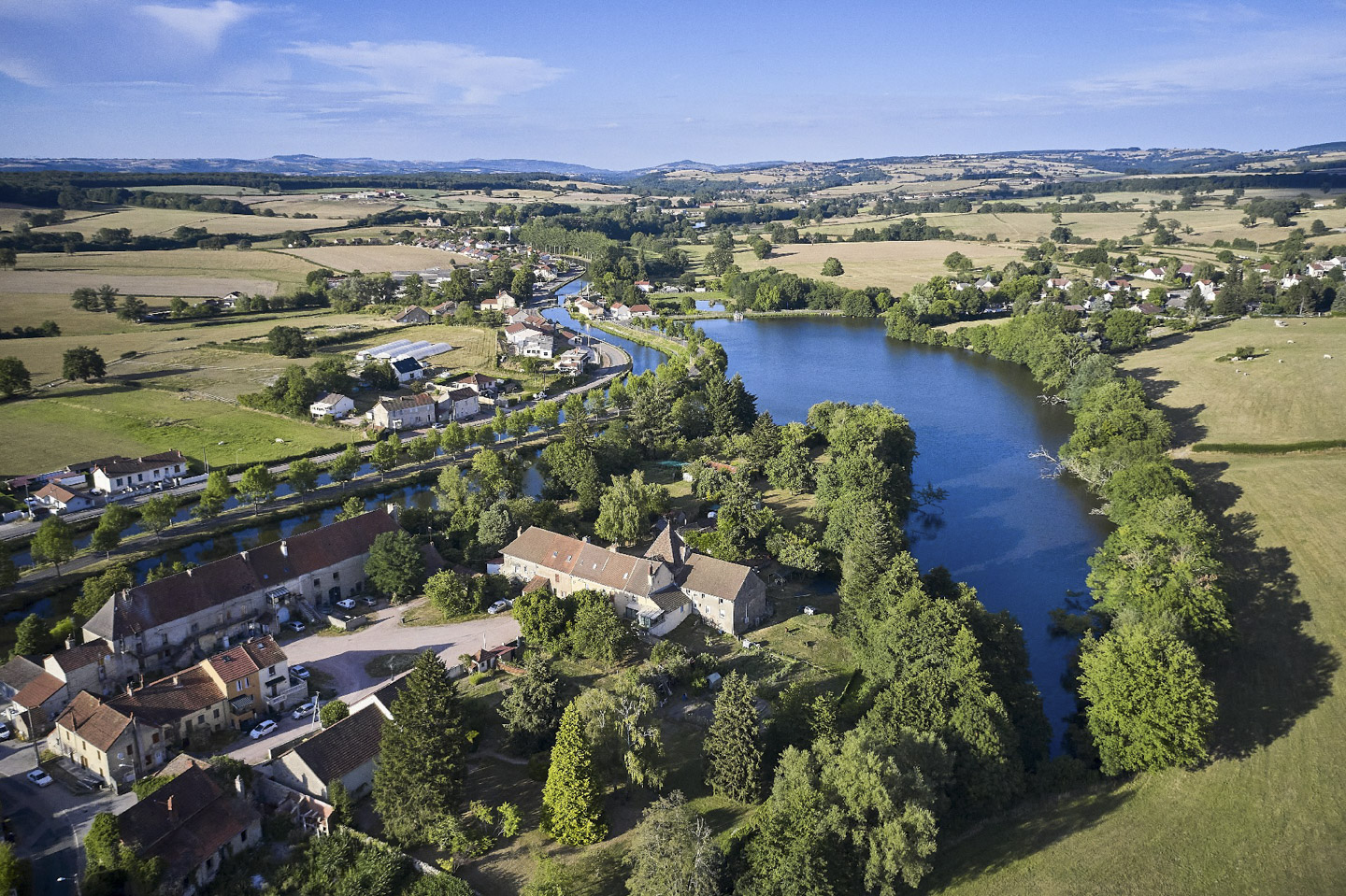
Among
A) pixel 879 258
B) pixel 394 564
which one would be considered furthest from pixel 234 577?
pixel 879 258

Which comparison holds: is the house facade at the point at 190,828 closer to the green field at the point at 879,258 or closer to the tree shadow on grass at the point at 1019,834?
the tree shadow on grass at the point at 1019,834

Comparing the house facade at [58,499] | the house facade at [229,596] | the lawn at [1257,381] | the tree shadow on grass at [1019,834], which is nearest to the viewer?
the tree shadow on grass at [1019,834]

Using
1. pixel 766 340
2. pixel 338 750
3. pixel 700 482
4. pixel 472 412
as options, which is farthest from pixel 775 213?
pixel 338 750

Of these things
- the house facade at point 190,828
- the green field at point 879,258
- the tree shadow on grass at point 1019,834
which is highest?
the green field at point 879,258

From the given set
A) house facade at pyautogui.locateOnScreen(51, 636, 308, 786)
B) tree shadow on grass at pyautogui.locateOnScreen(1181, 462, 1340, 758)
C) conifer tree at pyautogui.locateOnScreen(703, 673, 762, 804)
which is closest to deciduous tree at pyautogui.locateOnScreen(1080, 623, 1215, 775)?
tree shadow on grass at pyautogui.locateOnScreen(1181, 462, 1340, 758)

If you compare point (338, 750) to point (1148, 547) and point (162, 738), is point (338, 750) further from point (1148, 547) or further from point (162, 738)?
point (1148, 547)

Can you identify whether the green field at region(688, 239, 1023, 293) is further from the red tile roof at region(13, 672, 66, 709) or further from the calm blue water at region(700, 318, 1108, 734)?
the red tile roof at region(13, 672, 66, 709)

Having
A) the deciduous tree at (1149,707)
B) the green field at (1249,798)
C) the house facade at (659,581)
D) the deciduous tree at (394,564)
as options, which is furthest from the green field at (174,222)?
the green field at (1249,798)

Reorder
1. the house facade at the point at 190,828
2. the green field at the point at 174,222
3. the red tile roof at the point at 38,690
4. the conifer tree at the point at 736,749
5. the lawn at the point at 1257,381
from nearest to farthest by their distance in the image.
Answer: the house facade at the point at 190,828
the conifer tree at the point at 736,749
the red tile roof at the point at 38,690
the lawn at the point at 1257,381
the green field at the point at 174,222
